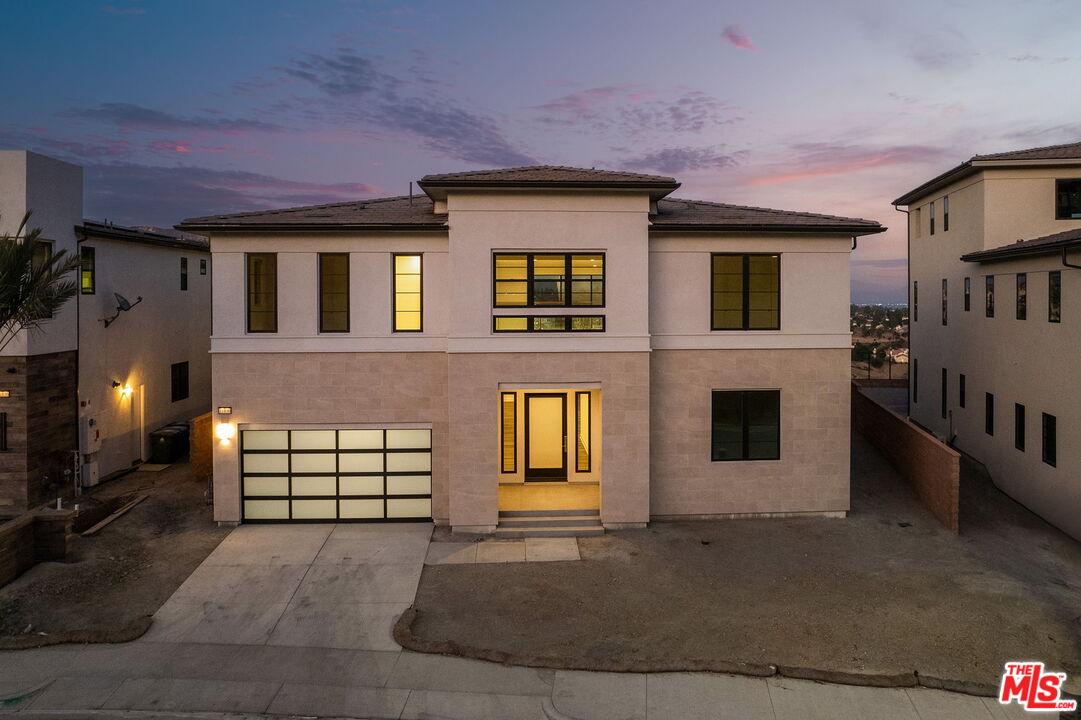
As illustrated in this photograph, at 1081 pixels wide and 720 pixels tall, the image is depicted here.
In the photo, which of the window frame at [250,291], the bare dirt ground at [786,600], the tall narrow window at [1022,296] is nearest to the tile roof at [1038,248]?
the tall narrow window at [1022,296]

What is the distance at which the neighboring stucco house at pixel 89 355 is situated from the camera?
44.7ft

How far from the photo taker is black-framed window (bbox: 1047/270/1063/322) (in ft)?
44.0

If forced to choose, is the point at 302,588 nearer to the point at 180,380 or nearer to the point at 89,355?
the point at 89,355

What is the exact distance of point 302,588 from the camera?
34.1 ft

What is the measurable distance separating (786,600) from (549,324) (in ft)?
21.9

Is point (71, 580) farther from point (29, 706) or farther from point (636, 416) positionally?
point (636, 416)

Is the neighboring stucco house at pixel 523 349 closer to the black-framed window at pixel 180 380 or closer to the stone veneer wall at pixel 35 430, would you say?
the stone veneer wall at pixel 35 430

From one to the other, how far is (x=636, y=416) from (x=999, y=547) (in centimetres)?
762

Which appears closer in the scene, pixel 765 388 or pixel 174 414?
pixel 765 388

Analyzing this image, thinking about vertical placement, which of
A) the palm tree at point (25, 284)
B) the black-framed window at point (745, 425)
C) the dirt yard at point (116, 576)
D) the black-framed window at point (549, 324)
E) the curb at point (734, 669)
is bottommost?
the curb at point (734, 669)

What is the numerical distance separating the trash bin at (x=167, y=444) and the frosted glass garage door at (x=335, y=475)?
5.97 m

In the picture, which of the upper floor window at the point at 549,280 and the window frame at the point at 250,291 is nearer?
the upper floor window at the point at 549,280

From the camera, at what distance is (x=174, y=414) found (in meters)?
19.5

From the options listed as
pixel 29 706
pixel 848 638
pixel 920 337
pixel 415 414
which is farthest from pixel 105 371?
pixel 920 337
